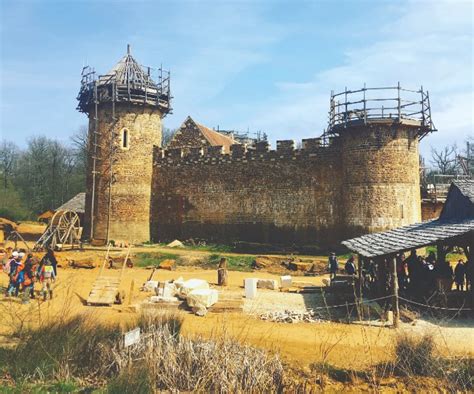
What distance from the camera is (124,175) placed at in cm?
2706

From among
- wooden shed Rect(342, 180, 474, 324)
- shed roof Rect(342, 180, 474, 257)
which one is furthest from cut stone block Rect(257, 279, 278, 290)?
wooden shed Rect(342, 180, 474, 324)

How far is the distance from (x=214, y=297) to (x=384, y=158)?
13305 mm

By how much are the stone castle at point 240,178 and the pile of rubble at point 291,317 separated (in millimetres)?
11318

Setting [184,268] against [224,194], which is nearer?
[184,268]

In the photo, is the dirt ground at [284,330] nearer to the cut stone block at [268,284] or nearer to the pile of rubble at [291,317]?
the pile of rubble at [291,317]

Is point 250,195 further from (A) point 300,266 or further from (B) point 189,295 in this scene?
(B) point 189,295

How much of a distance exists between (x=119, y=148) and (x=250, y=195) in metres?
8.31

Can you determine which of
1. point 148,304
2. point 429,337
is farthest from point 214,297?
point 429,337

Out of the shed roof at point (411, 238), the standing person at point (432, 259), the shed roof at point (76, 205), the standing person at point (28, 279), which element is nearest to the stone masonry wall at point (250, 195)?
the standing person at point (432, 259)

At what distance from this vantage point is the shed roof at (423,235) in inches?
436

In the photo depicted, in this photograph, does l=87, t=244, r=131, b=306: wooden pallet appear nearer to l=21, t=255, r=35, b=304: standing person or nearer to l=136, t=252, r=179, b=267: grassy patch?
l=21, t=255, r=35, b=304: standing person

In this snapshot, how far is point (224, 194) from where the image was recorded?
26656 millimetres

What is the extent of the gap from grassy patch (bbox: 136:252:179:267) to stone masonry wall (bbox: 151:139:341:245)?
465 cm

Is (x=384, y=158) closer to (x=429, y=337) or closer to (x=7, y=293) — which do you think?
(x=429, y=337)
